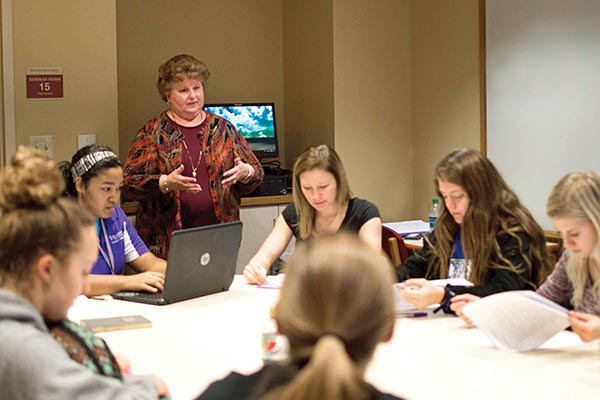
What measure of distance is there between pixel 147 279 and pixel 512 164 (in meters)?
2.56

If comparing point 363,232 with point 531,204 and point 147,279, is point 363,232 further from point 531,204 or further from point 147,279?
point 531,204

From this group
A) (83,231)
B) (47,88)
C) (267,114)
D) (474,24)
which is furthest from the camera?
(267,114)

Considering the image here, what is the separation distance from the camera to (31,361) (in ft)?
4.70

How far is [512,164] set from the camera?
15.7 ft

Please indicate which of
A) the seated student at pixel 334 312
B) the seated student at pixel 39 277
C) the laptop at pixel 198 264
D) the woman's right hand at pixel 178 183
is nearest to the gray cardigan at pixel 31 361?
the seated student at pixel 39 277

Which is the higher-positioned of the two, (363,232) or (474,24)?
(474,24)

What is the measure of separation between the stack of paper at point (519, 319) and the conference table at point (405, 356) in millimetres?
37

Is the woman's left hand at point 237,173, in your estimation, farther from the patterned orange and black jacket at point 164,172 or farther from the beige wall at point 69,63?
the beige wall at point 69,63

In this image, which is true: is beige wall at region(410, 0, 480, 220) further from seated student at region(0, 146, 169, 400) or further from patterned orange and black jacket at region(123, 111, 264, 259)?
seated student at region(0, 146, 169, 400)

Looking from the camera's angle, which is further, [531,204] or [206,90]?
[206,90]

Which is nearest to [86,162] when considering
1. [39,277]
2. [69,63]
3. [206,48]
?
[69,63]

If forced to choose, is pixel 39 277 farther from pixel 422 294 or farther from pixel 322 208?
pixel 322 208

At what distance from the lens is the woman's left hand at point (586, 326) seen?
2160 millimetres

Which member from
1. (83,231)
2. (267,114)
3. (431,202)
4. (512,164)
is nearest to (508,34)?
(512,164)
